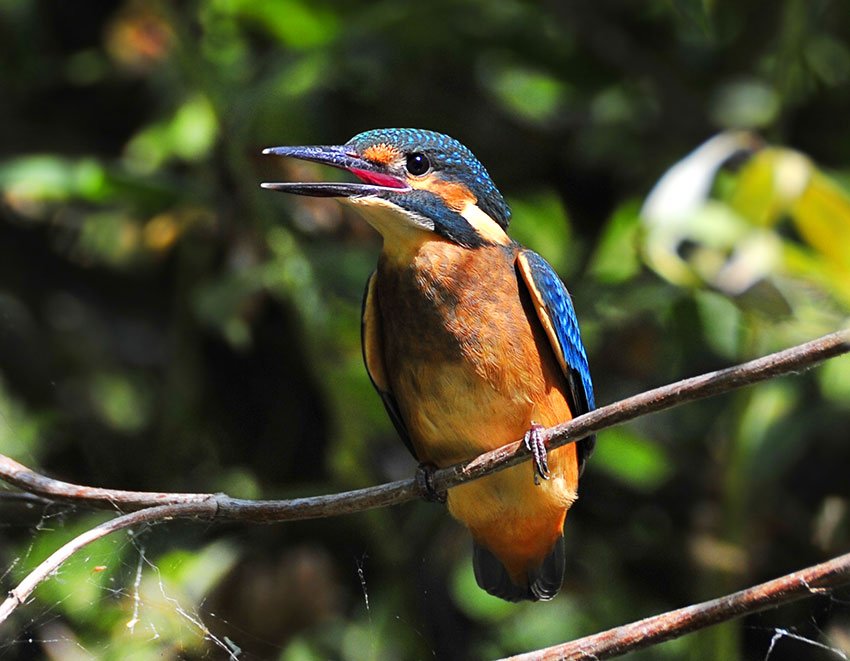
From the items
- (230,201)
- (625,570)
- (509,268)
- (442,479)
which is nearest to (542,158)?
(230,201)

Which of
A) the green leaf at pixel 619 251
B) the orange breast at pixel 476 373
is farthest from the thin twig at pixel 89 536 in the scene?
the green leaf at pixel 619 251

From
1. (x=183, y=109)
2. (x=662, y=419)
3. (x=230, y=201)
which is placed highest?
(x=183, y=109)

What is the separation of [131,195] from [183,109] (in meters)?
0.39

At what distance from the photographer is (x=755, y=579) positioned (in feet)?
12.8

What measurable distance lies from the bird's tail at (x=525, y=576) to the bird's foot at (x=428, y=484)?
0.24 m

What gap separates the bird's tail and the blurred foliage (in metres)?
0.51

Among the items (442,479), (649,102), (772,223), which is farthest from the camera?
(649,102)

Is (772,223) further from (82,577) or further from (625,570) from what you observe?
(82,577)

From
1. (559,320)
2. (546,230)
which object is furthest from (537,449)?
(546,230)

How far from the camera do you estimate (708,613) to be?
197 centimetres

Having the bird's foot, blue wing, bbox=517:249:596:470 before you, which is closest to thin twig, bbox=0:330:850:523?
the bird's foot

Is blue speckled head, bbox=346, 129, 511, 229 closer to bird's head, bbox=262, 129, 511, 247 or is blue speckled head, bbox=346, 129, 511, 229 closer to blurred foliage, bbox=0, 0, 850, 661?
bird's head, bbox=262, 129, 511, 247

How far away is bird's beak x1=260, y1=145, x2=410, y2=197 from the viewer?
8.45ft

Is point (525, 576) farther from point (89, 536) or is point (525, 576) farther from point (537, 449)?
point (89, 536)
